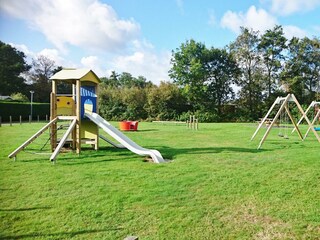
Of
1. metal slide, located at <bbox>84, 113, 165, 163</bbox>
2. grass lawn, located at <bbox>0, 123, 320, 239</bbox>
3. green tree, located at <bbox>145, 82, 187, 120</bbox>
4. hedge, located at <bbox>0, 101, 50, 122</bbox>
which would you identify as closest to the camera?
grass lawn, located at <bbox>0, 123, 320, 239</bbox>

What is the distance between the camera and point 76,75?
10.9m

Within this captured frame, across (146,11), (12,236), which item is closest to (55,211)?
(12,236)

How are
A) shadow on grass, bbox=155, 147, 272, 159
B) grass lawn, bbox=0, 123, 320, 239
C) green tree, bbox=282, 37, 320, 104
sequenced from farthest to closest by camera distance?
green tree, bbox=282, 37, 320, 104
shadow on grass, bbox=155, 147, 272, 159
grass lawn, bbox=0, 123, 320, 239

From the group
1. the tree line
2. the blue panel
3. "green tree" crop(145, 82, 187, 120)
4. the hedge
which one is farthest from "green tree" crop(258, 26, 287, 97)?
the blue panel

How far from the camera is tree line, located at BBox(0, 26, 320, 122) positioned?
3959 centimetres

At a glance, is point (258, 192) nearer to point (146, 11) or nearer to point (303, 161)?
point (303, 161)

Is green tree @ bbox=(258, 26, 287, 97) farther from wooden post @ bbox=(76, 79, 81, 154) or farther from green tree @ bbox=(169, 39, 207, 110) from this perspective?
wooden post @ bbox=(76, 79, 81, 154)

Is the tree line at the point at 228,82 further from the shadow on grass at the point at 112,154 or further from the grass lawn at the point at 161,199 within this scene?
the grass lawn at the point at 161,199

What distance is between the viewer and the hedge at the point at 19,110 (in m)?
30.7

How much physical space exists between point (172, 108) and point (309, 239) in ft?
118

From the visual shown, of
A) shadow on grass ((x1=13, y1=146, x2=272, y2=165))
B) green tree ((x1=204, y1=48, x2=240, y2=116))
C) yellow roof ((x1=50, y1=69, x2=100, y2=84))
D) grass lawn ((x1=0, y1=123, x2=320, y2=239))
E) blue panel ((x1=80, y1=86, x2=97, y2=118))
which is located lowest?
grass lawn ((x1=0, y1=123, x2=320, y2=239))

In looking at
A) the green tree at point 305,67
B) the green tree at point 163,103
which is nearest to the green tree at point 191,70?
the green tree at point 163,103

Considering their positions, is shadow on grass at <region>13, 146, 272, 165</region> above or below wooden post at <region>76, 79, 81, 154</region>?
below

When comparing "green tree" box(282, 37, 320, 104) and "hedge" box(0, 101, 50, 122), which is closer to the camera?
"hedge" box(0, 101, 50, 122)
